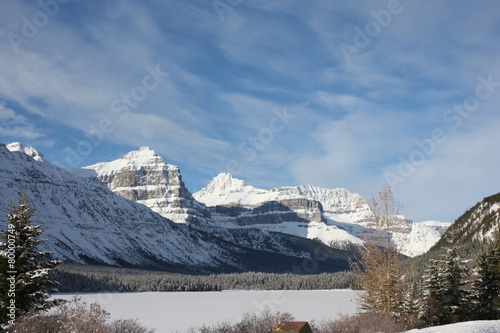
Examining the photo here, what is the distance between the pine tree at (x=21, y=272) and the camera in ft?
79.1

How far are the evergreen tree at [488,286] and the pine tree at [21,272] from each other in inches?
1178

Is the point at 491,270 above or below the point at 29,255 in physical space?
below

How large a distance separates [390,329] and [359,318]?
3806 mm

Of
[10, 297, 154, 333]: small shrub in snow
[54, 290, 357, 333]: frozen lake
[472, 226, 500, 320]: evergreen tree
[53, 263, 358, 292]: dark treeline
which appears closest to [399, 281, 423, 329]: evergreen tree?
[472, 226, 500, 320]: evergreen tree

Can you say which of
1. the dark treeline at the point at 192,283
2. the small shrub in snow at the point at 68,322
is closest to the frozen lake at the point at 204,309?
the small shrub in snow at the point at 68,322

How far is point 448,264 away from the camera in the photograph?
32.6 metres

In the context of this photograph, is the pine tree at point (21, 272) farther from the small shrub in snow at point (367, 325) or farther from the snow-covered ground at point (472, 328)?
the snow-covered ground at point (472, 328)

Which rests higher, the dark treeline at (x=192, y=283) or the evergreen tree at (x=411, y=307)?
the evergreen tree at (x=411, y=307)

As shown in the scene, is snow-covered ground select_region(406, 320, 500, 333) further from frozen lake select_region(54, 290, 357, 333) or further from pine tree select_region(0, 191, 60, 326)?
pine tree select_region(0, 191, 60, 326)

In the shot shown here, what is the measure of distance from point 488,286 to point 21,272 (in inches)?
1303

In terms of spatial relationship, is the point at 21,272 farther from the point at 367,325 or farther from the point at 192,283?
the point at 192,283

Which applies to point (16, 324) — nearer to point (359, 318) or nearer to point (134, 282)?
point (359, 318)

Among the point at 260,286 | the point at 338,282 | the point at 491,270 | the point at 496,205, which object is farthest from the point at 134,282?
the point at 491,270

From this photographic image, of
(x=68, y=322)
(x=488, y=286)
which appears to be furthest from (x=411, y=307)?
(x=68, y=322)
